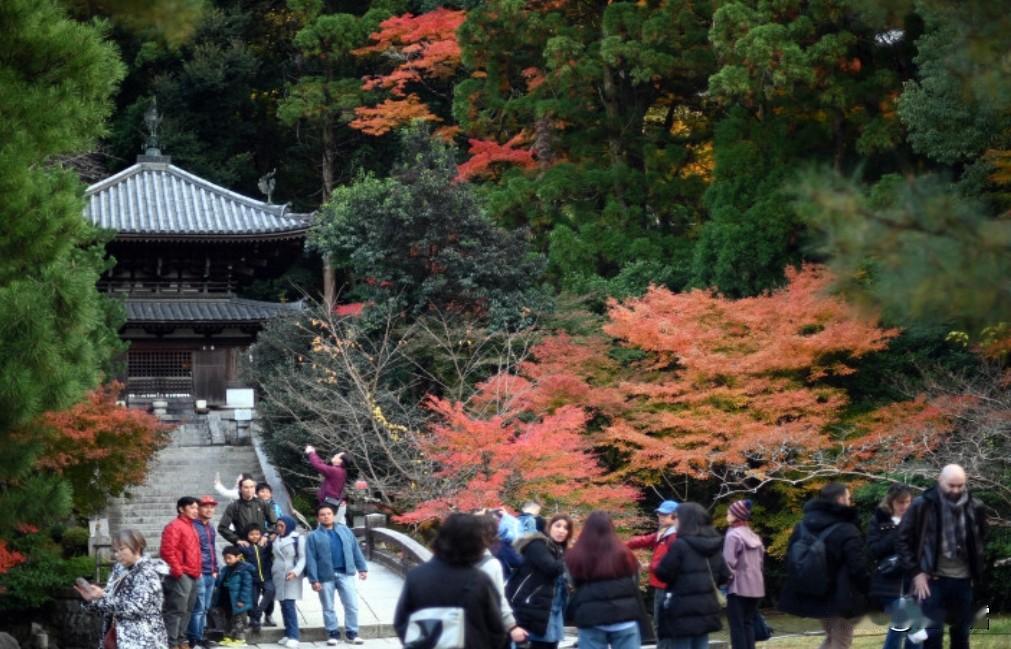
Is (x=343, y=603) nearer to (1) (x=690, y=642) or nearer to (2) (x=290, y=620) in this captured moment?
(2) (x=290, y=620)

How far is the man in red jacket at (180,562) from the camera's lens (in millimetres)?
13688

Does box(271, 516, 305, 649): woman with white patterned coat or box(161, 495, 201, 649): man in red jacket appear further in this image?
box(271, 516, 305, 649): woman with white patterned coat

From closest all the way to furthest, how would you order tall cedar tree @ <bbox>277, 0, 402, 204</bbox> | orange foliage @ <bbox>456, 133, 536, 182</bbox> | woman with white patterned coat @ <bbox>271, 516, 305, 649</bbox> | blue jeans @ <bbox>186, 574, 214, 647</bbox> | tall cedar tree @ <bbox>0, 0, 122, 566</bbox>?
tall cedar tree @ <bbox>0, 0, 122, 566</bbox> < blue jeans @ <bbox>186, 574, 214, 647</bbox> < woman with white patterned coat @ <bbox>271, 516, 305, 649</bbox> < orange foliage @ <bbox>456, 133, 536, 182</bbox> < tall cedar tree @ <bbox>277, 0, 402, 204</bbox>

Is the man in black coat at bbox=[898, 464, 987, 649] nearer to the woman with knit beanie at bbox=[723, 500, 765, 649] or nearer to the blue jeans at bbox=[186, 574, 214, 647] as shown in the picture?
the woman with knit beanie at bbox=[723, 500, 765, 649]

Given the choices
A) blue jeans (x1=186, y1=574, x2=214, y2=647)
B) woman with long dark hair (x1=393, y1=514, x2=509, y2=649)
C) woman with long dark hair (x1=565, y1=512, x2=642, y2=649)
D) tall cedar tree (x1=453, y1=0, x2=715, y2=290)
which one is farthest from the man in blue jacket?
tall cedar tree (x1=453, y1=0, x2=715, y2=290)

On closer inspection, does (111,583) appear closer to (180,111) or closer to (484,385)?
(484,385)

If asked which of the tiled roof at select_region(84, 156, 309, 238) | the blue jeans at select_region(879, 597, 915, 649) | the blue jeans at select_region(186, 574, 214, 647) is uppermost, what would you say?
the blue jeans at select_region(879, 597, 915, 649)

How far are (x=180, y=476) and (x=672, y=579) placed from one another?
21.8 meters

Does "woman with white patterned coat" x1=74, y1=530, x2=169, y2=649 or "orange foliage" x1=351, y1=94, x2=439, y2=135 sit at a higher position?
"orange foliage" x1=351, y1=94, x2=439, y2=135

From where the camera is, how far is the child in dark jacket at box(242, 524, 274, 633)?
15.4 m

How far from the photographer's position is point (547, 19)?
31.8m

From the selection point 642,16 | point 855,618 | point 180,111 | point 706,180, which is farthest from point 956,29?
point 180,111

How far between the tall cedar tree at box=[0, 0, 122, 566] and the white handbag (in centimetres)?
530

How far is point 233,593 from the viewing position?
1534cm
